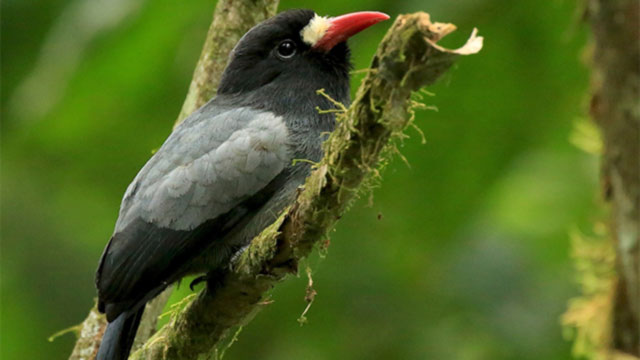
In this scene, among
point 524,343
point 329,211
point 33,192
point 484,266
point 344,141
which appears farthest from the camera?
point 33,192

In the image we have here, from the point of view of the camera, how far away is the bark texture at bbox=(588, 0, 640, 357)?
2.34m

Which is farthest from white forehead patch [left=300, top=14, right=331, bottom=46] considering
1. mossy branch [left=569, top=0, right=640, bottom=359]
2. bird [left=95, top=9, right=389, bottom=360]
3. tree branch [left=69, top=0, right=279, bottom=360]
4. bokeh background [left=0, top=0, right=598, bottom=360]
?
mossy branch [left=569, top=0, right=640, bottom=359]

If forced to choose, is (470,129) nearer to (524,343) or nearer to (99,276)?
(524,343)

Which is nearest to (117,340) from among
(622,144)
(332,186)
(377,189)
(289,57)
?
(332,186)

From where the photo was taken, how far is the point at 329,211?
2945 mm

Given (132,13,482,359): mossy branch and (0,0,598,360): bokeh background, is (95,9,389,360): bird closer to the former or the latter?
(132,13,482,359): mossy branch

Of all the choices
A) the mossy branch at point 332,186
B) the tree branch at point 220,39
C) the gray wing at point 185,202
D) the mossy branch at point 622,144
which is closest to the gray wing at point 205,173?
the gray wing at point 185,202

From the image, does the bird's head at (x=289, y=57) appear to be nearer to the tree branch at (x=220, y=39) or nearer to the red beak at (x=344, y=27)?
the red beak at (x=344, y=27)

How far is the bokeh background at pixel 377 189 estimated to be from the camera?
4.71 m

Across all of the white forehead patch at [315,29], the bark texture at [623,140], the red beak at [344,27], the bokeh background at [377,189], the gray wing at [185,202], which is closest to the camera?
the bark texture at [623,140]

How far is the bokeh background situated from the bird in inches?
25.6

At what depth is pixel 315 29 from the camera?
14.6 feet

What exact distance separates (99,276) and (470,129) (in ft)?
6.61

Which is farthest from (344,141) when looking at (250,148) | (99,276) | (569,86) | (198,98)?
(569,86)
